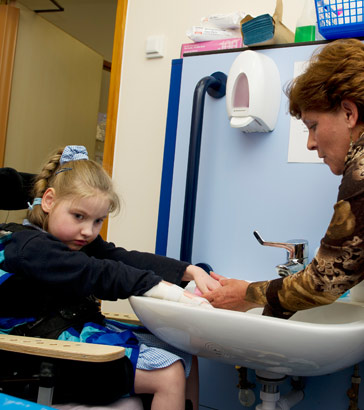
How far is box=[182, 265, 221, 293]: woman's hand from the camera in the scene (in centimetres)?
123

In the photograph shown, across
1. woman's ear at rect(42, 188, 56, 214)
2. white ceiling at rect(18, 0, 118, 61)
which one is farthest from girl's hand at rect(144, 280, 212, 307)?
white ceiling at rect(18, 0, 118, 61)

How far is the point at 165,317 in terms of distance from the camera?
37.5 inches

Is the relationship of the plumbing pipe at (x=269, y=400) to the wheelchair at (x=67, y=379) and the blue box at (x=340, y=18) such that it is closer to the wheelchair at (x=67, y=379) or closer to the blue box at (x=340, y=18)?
the wheelchair at (x=67, y=379)

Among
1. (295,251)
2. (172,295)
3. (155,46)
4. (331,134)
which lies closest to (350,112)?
(331,134)

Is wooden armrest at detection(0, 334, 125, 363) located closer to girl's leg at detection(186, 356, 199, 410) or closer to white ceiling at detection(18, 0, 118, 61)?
girl's leg at detection(186, 356, 199, 410)

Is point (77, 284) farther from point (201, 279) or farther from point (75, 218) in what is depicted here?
point (201, 279)

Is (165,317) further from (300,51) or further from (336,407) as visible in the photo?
(300,51)

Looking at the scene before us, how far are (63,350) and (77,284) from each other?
242 mm

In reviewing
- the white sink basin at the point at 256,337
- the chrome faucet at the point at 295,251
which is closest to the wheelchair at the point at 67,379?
the white sink basin at the point at 256,337

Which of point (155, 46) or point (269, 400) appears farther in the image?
point (155, 46)

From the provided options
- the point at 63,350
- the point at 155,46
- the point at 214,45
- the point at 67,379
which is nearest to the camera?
the point at 63,350

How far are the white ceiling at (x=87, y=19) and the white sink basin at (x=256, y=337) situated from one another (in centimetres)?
309

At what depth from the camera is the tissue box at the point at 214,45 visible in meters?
1.56

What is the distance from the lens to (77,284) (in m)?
1.04
